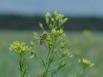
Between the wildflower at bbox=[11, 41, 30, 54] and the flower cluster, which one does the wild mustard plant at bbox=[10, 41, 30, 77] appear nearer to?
the wildflower at bbox=[11, 41, 30, 54]

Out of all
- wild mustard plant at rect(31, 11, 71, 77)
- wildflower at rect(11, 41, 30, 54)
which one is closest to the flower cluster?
wild mustard plant at rect(31, 11, 71, 77)

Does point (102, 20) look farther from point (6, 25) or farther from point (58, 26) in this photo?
point (58, 26)

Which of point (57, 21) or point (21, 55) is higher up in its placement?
point (57, 21)

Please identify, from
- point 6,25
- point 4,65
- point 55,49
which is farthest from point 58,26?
point 6,25

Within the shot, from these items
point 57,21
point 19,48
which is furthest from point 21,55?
point 57,21

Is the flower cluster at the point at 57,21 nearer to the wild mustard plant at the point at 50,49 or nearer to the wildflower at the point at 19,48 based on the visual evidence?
the wild mustard plant at the point at 50,49

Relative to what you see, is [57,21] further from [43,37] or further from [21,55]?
[21,55]

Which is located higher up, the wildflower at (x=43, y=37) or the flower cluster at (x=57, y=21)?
the flower cluster at (x=57, y=21)

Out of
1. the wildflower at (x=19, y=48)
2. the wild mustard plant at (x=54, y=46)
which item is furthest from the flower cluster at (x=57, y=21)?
the wildflower at (x=19, y=48)

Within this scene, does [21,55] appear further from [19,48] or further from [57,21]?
[57,21]

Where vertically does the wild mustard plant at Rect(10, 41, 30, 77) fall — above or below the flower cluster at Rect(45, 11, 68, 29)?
below

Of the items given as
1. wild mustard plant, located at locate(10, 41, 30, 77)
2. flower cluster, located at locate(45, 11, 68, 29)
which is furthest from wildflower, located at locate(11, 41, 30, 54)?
flower cluster, located at locate(45, 11, 68, 29)

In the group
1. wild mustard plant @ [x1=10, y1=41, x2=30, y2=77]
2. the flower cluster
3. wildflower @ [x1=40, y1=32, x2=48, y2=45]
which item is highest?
the flower cluster

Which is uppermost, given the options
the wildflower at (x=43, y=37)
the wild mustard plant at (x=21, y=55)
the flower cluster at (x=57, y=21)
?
the flower cluster at (x=57, y=21)
